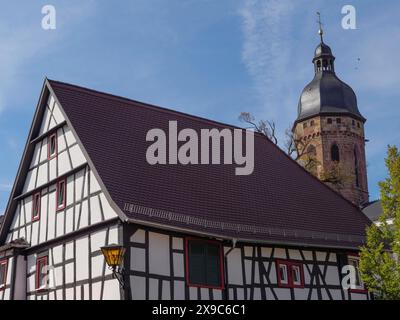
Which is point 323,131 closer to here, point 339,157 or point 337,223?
point 339,157

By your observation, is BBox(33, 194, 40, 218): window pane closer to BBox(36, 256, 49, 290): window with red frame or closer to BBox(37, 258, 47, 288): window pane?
BBox(36, 256, 49, 290): window with red frame

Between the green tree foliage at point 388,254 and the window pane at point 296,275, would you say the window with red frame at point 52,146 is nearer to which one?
the window pane at point 296,275

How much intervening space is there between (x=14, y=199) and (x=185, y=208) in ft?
23.0

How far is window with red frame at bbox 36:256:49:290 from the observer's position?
21414 mm

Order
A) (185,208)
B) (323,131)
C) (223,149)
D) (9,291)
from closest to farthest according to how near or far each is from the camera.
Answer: (185,208) < (9,291) < (223,149) < (323,131)

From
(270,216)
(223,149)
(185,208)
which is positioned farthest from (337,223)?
(185,208)

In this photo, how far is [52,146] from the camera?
75.3 ft

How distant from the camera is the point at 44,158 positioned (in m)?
23.2

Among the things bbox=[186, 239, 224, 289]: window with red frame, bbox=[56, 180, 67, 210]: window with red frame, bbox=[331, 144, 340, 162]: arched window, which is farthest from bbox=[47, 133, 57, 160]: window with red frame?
bbox=[331, 144, 340, 162]: arched window

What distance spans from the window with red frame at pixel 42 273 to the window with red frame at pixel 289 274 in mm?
7333

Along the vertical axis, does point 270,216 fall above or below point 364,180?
below

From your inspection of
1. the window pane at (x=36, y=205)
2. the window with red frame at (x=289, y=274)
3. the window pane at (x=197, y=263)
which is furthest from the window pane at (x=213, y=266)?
the window pane at (x=36, y=205)

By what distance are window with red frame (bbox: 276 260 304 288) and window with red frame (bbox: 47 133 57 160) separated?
8.20 m

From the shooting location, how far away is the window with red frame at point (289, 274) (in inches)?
859
